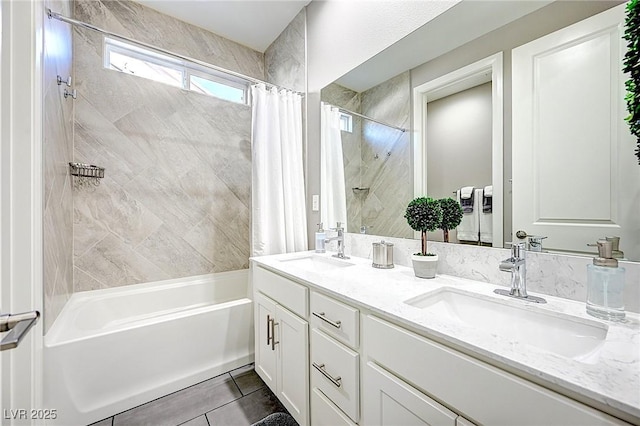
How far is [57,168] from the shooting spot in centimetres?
150

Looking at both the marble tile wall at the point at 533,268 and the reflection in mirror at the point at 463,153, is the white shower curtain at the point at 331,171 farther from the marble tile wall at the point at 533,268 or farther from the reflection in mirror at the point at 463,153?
the reflection in mirror at the point at 463,153

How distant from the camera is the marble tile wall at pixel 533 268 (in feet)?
2.54

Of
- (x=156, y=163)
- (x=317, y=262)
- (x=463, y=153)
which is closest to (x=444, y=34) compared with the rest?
(x=463, y=153)

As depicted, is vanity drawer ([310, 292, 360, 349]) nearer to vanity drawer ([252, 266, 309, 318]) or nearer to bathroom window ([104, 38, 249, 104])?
vanity drawer ([252, 266, 309, 318])

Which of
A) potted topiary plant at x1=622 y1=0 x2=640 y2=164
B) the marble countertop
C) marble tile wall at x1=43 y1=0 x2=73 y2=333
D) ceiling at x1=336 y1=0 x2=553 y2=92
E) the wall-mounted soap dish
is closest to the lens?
the marble countertop

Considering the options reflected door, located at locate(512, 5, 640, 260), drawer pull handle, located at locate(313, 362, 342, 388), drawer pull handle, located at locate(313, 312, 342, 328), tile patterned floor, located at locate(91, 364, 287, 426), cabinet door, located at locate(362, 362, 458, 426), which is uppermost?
reflected door, located at locate(512, 5, 640, 260)

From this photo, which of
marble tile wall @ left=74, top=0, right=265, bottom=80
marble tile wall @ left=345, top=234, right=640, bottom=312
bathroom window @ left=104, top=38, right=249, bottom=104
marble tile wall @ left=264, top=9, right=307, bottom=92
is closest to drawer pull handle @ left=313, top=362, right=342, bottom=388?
marble tile wall @ left=345, top=234, right=640, bottom=312

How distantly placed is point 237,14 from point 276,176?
1485 mm

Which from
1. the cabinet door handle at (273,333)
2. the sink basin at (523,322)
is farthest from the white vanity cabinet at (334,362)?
the cabinet door handle at (273,333)

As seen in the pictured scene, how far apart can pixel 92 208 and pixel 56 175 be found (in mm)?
631

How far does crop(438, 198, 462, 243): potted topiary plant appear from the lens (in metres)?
1.19

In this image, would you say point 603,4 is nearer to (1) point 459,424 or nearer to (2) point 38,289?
(1) point 459,424

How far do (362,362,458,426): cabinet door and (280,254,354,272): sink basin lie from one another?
769mm

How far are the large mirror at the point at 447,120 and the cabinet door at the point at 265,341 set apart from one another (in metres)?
0.76
